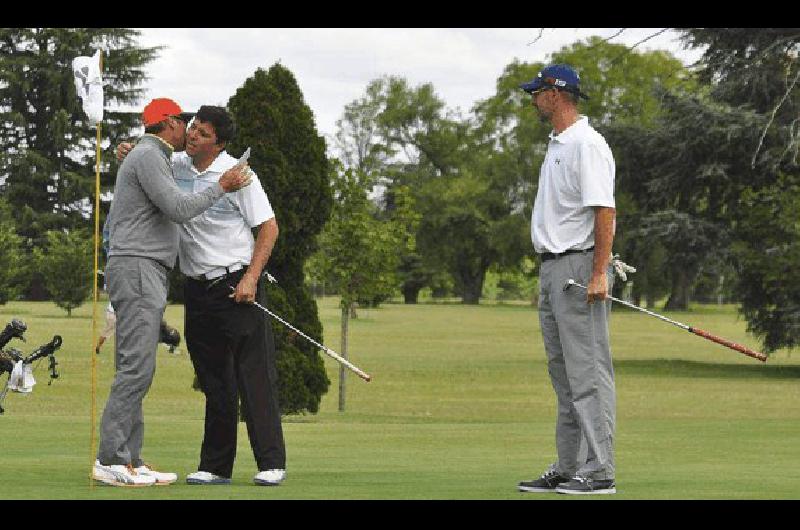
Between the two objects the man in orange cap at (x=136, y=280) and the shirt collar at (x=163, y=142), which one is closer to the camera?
the man in orange cap at (x=136, y=280)

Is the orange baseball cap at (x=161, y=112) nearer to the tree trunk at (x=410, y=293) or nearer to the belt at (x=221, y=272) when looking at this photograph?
the belt at (x=221, y=272)

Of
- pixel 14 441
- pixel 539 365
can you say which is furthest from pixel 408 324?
pixel 14 441

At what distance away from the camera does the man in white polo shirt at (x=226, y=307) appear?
30.9ft

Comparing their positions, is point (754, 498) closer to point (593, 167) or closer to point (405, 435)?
point (593, 167)

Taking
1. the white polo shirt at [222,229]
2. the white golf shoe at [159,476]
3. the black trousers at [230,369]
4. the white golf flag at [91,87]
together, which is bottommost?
the white golf shoe at [159,476]

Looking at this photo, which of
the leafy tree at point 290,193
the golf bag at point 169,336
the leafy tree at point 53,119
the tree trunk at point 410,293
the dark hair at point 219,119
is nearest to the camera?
the dark hair at point 219,119

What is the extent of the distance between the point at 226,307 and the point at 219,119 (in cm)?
107

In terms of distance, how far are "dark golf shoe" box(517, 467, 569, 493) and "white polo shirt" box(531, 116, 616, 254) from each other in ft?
4.06

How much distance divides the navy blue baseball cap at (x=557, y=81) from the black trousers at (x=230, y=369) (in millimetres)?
1972

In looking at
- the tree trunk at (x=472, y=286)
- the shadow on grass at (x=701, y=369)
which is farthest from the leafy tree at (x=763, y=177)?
the tree trunk at (x=472, y=286)

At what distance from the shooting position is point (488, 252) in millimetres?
114562

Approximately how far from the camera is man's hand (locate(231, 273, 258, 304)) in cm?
929

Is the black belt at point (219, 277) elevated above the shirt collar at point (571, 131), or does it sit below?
below

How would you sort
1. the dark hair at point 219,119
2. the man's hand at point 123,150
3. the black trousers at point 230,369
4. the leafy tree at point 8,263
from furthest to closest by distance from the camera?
the leafy tree at point 8,263, the man's hand at point 123,150, the black trousers at point 230,369, the dark hair at point 219,119
